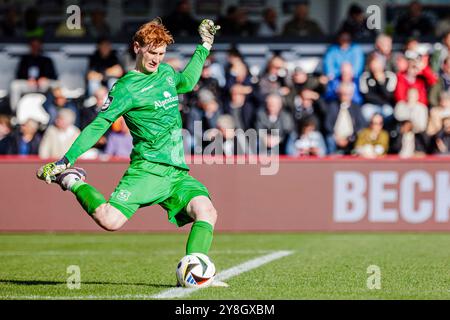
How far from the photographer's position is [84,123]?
18.1 m

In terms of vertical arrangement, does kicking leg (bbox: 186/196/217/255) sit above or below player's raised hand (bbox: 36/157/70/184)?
below

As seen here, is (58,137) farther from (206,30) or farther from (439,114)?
(206,30)

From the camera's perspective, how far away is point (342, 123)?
17844mm

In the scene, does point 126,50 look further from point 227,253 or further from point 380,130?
point 227,253

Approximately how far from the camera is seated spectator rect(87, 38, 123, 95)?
18750mm

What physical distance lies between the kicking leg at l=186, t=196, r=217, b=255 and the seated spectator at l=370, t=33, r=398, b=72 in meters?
10.5

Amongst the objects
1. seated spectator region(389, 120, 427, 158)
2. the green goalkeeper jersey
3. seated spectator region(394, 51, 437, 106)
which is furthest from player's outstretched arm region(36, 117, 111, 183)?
seated spectator region(394, 51, 437, 106)

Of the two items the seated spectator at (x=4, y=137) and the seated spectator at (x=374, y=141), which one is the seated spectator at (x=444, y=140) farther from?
the seated spectator at (x=4, y=137)

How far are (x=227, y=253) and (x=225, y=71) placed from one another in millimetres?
6561

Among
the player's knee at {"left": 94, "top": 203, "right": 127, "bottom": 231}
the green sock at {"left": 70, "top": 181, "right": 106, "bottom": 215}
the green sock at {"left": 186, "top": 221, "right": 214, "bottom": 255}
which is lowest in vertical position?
the green sock at {"left": 186, "top": 221, "right": 214, "bottom": 255}

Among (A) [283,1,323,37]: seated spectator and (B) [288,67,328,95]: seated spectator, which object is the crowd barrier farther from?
(A) [283,1,323,37]: seated spectator

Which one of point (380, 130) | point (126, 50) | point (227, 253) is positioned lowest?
point (227, 253)

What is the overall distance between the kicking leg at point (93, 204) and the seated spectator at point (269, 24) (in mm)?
12278
